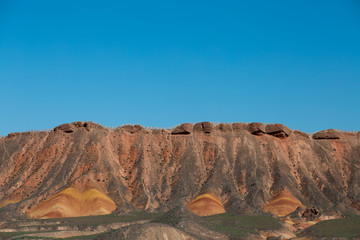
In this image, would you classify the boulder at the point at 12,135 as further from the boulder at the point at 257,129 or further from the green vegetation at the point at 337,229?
the green vegetation at the point at 337,229

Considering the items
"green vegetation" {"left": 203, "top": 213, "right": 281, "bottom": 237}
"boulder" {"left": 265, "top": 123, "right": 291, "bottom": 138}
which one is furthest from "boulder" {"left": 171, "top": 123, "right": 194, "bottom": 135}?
"green vegetation" {"left": 203, "top": 213, "right": 281, "bottom": 237}

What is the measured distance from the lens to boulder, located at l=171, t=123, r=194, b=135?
108m

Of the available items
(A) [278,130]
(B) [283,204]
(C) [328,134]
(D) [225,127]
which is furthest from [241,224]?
(C) [328,134]

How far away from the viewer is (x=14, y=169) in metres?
101

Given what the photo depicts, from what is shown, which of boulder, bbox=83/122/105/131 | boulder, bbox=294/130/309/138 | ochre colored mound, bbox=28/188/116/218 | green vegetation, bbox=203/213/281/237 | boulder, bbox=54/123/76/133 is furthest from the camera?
boulder, bbox=294/130/309/138

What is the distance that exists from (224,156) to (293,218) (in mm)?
28758

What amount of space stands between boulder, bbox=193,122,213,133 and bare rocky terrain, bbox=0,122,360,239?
0.74ft

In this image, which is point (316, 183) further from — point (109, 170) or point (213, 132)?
point (109, 170)

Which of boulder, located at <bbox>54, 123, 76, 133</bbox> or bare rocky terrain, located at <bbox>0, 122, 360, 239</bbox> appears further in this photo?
boulder, located at <bbox>54, 123, 76, 133</bbox>

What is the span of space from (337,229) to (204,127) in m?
49.3

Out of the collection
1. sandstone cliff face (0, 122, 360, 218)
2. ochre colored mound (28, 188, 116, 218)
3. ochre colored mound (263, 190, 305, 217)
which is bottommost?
ochre colored mound (263, 190, 305, 217)

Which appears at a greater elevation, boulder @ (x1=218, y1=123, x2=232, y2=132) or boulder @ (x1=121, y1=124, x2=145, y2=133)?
boulder @ (x1=121, y1=124, x2=145, y2=133)

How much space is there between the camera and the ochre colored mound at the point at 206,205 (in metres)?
81.8

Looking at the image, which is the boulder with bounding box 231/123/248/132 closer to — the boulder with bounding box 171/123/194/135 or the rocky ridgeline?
the rocky ridgeline
